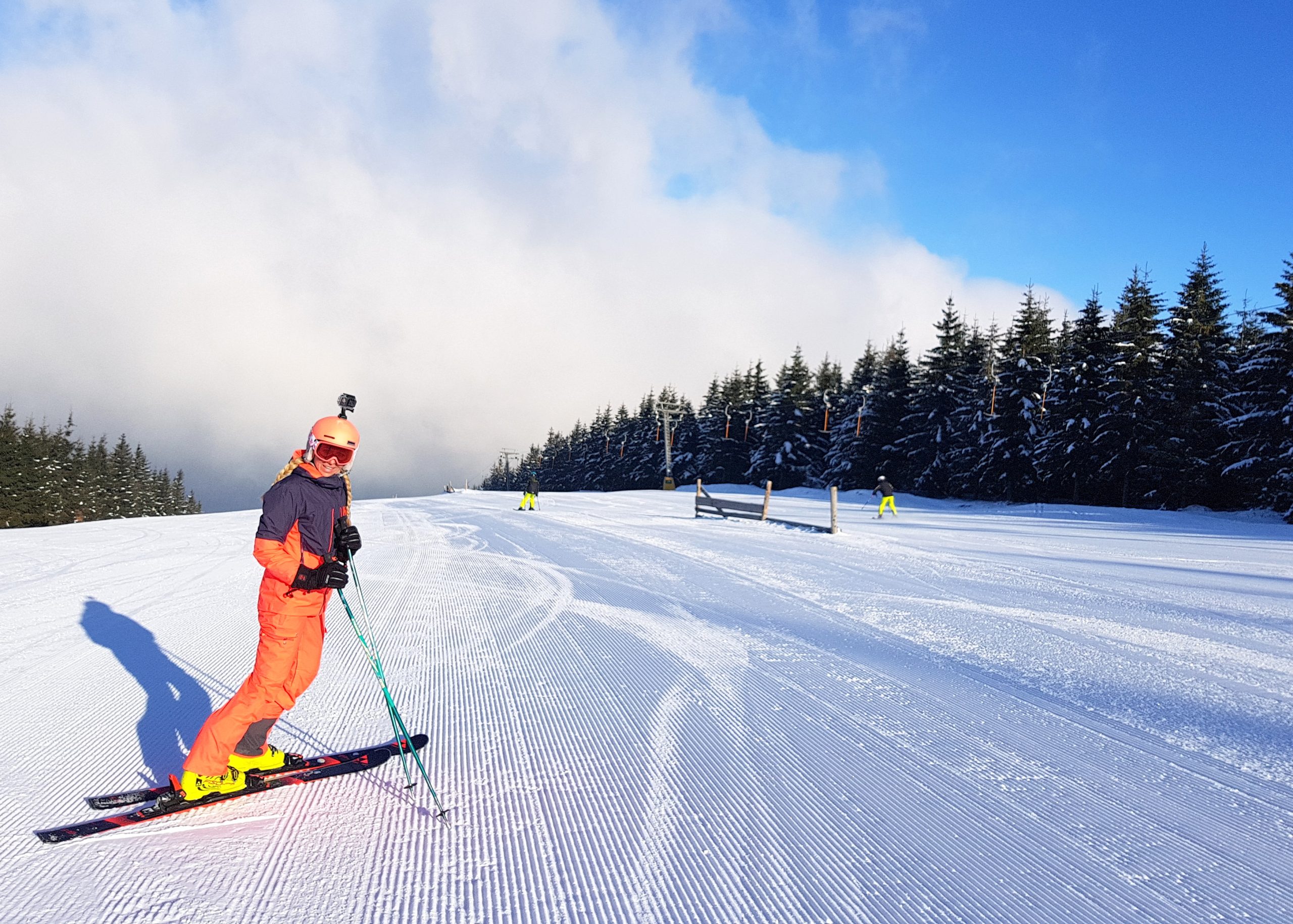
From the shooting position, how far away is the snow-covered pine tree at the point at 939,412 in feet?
128

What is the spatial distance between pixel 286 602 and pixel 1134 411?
35143 mm

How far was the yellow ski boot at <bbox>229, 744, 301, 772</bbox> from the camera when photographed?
314cm

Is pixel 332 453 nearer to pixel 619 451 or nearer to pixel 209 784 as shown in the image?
pixel 209 784

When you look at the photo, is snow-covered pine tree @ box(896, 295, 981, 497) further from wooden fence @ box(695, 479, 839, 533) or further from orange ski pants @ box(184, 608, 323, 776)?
orange ski pants @ box(184, 608, 323, 776)

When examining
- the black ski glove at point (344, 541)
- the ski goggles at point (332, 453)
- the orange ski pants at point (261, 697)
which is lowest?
the orange ski pants at point (261, 697)

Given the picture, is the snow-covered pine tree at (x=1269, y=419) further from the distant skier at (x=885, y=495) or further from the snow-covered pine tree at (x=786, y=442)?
the snow-covered pine tree at (x=786, y=442)

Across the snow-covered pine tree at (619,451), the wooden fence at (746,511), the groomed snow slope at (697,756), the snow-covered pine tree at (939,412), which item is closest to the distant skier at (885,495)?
the wooden fence at (746,511)

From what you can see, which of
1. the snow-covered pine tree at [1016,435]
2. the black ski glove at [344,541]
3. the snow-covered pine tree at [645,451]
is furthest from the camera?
the snow-covered pine tree at [645,451]

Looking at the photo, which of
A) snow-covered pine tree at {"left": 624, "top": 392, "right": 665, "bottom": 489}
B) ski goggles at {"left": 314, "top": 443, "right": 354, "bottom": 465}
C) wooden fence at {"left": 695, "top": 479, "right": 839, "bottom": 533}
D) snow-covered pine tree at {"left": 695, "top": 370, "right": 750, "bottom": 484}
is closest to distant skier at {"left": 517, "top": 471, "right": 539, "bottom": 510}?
wooden fence at {"left": 695, "top": 479, "right": 839, "bottom": 533}

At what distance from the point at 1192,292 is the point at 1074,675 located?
118 ft

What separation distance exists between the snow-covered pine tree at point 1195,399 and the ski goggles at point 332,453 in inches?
1346

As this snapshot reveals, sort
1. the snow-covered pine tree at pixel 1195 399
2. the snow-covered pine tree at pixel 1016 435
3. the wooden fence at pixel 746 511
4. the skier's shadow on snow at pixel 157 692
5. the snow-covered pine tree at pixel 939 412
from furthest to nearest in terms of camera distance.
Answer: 1. the snow-covered pine tree at pixel 939 412
2. the snow-covered pine tree at pixel 1016 435
3. the snow-covered pine tree at pixel 1195 399
4. the wooden fence at pixel 746 511
5. the skier's shadow on snow at pixel 157 692

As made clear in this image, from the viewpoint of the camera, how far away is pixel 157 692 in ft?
15.0

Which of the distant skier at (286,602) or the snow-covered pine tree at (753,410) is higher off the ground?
the snow-covered pine tree at (753,410)
